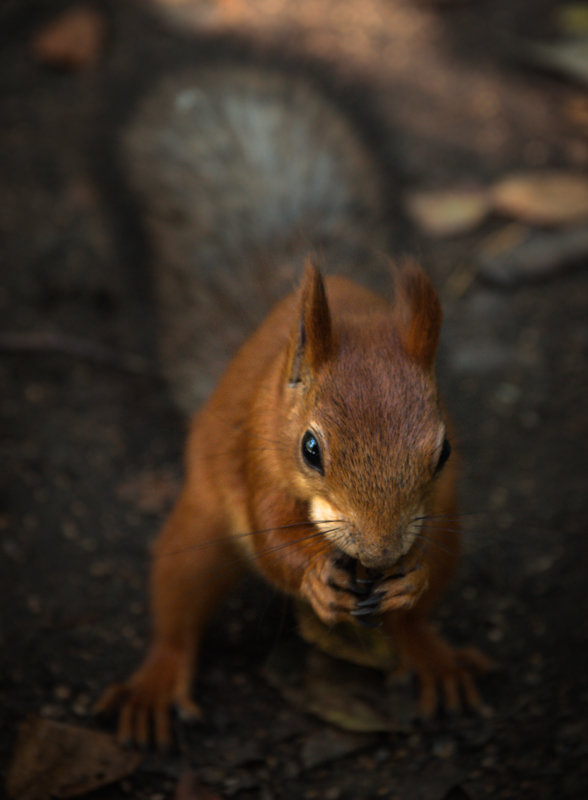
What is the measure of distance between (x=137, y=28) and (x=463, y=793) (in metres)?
3.53

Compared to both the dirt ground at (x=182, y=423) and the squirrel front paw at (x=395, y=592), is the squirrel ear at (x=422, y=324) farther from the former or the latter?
the dirt ground at (x=182, y=423)

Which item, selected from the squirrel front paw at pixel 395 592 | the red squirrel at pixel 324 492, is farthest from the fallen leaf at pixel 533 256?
the squirrel front paw at pixel 395 592

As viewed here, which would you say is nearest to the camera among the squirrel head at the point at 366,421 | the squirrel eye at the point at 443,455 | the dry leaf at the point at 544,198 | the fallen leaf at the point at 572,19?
the squirrel head at the point at 366,421

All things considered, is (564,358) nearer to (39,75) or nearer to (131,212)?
(131,212)

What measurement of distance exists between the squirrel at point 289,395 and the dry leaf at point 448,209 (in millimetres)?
608

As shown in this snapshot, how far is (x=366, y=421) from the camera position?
1616mm

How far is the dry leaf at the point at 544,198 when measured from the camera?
12.1 feet

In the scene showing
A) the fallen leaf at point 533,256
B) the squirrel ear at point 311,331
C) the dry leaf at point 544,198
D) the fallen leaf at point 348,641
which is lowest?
the fallen leaf at point 348,641

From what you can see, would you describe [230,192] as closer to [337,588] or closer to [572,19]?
[337,588]

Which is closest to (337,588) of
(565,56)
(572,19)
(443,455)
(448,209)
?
(443,455)

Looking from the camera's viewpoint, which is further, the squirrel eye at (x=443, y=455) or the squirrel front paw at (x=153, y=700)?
the squirrel front paw at (x=153, y=700)

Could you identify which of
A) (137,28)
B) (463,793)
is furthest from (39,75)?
(463,793)

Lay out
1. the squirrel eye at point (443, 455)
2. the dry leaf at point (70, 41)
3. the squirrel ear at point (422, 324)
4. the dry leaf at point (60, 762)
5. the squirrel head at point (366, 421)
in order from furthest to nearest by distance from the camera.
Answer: the dry leaf at point (70, 41), the dry leaf at point (60, 762), the squirrel ear at point (422, 324), the squirrel eye at point (443, 455), the squirrel head at point (366, 421)

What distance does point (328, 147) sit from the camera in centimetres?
318
